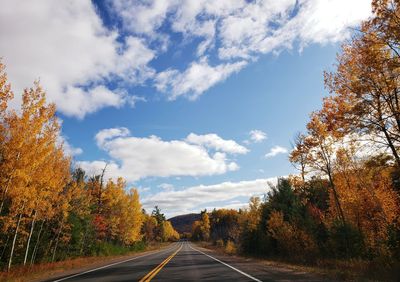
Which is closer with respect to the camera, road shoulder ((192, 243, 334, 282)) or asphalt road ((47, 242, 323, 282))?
road shoulder ((192, 243, 334, 282))

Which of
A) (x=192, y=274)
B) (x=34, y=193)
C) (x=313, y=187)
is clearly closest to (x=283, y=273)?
(x=192, y=274)

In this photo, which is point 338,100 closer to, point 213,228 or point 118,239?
point 118,239

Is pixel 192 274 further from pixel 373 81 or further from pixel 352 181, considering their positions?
pixel 352 181

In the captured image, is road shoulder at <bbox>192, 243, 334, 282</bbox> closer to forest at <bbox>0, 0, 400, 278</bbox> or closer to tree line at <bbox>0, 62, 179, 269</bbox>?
forest at <bbox>0, 0, 400, 278</bbox>

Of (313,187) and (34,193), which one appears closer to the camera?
(34,193)

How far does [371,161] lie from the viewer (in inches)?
553

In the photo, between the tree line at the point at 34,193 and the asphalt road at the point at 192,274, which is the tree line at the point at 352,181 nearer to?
the asphalt road at the point at 192,274

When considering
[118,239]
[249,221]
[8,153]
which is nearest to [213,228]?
[118,239]

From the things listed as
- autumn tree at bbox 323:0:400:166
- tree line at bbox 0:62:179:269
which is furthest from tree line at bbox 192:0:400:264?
tree line at bbox 0:62:179:269

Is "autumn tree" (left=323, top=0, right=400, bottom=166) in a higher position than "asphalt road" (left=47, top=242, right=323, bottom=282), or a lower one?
higher

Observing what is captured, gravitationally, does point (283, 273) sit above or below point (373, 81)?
below

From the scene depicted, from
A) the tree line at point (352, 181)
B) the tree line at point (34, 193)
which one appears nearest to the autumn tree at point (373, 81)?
the tree line at point (352, 181)

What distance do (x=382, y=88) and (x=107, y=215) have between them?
4079 cm

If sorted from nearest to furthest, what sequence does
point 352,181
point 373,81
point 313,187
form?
point 373,81 < point 352,181 < point 313,187
